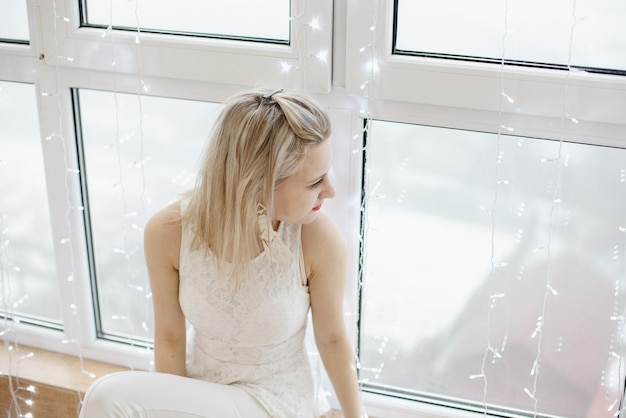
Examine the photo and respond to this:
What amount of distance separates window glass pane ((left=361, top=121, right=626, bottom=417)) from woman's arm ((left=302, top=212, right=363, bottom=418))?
0.74 ft

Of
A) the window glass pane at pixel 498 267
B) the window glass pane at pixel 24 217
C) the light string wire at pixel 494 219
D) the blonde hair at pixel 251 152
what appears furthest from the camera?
the window glass pane at pixel 24 217

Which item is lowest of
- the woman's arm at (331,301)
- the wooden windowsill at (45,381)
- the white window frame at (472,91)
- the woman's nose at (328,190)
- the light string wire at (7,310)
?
the wooden windowsill at (45,381)

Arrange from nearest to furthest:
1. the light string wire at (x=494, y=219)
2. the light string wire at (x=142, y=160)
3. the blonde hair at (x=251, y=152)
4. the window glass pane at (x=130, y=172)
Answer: the blonde hair at (x=251, y=152) → the light string wire at (x=494, y=219) → the light string wire at (x=142, y=160) → the window glass pane at (x=130, y=172)

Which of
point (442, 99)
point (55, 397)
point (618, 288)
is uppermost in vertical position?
point (442, 99)

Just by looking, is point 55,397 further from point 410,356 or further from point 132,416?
point 410,356

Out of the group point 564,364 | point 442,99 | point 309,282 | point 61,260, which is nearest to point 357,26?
point 442,99

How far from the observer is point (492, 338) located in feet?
5.99

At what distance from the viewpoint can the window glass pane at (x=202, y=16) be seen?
174 cm

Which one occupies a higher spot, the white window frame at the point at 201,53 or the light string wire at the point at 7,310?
the white window frame at the point at 201,53

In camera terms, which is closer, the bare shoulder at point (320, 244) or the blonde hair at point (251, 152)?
the blonde hair at point (251, 152)

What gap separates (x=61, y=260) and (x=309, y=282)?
82cm

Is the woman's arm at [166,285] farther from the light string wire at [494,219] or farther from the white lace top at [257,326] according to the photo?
the light string wire at [494,219]

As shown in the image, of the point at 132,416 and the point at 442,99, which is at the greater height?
the point at 442,99

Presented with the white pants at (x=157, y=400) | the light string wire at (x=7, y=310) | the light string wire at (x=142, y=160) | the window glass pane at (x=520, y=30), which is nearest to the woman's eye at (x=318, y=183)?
the window glass pane at (x=520, y=30)
